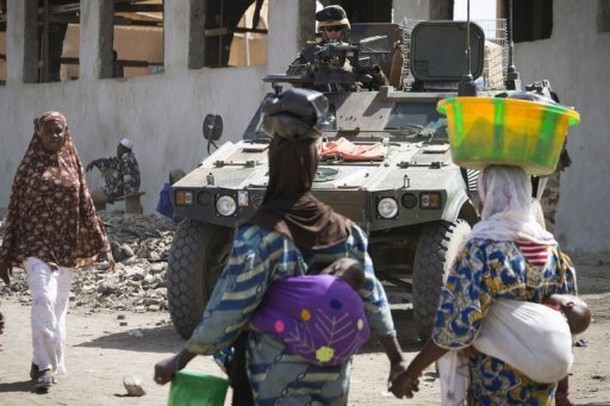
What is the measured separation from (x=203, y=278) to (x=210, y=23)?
12.9m

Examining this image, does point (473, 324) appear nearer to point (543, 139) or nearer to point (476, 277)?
point (476, 277)

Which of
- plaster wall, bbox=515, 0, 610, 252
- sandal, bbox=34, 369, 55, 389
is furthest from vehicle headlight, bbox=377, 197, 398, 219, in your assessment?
plaster wall, bbox=515, 0, 610, 252

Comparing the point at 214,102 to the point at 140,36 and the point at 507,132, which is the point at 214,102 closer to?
the point at 140,36

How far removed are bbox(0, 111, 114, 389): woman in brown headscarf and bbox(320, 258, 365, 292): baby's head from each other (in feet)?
13.0

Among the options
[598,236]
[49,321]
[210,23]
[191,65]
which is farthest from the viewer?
[210,23]

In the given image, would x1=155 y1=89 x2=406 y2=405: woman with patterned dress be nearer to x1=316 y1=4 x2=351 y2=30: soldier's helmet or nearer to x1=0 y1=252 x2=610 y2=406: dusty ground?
x1=0 y1=252 x2=610 y2=406: dusty ground

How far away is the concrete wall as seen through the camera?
65.7ft

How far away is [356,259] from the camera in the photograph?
15.5 feet

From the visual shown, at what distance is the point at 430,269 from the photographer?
9711mm

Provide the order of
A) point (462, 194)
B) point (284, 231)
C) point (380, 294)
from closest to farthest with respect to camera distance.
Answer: point (284, 231)
point (380, 294)
point (462, 194)

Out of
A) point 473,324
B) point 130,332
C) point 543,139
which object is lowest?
point 130,332

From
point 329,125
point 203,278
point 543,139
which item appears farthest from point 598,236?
point 543,139

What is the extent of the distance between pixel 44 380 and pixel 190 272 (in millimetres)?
2036

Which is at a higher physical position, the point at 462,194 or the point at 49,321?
the point at 462,194
